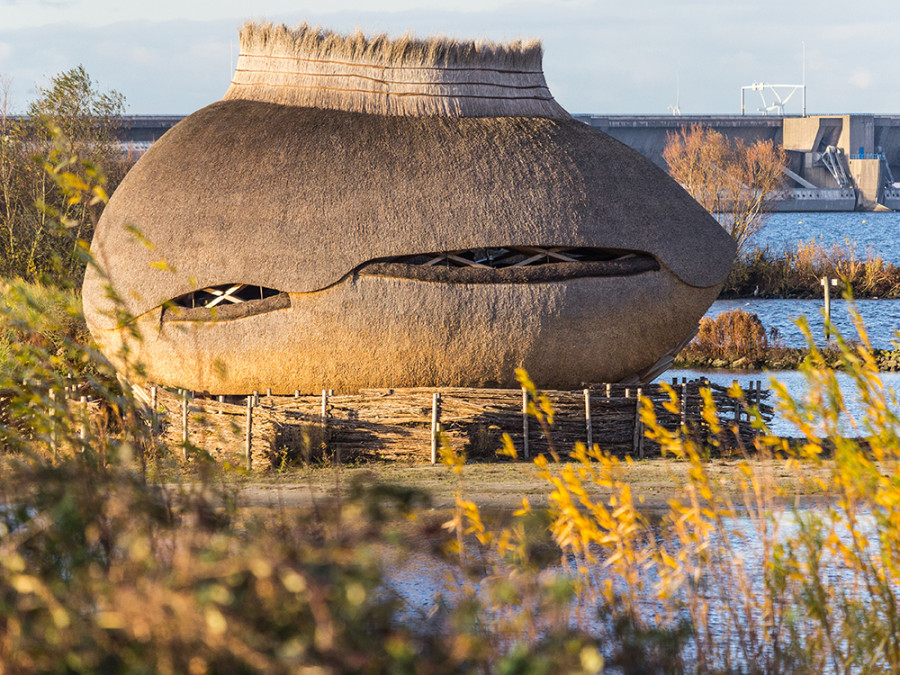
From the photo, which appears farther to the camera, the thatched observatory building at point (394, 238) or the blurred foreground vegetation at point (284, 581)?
the thatched observatory building at point (394, 238)

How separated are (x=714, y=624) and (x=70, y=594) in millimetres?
4999

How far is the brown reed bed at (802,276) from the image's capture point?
40.2 m

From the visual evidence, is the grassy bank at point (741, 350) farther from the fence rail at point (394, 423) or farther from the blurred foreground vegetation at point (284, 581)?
the blurred foreground vegetation at point (284, 581)

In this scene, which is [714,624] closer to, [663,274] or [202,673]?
[202,673]

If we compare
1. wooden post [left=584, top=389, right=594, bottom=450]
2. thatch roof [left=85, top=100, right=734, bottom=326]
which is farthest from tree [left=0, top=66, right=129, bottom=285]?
wooden post [left=584, top=389, right=594, bottom=450]

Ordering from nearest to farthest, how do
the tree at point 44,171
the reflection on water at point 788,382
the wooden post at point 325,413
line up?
the wooden post at point 325,413
the reflection on water at point 788,382
the tree at point 44,171

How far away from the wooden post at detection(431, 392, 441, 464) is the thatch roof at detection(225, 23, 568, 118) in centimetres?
391

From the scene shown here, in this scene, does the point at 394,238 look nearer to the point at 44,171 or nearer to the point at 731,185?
the point at 44,171

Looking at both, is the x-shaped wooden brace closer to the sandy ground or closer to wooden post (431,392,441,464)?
the sandy ground

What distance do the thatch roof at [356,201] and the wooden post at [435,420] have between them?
1.81 m

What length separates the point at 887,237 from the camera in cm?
7919

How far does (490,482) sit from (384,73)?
18.9ft

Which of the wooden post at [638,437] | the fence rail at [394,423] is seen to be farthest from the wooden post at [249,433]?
the wooden post at [638,437]

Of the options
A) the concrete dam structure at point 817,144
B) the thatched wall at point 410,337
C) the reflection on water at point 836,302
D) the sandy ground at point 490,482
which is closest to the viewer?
the sandy ground at point 490,482
